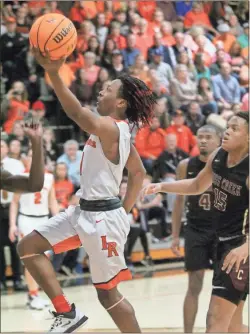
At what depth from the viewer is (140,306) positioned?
1004cm

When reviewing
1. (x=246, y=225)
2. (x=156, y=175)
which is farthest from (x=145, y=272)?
(x=246, y=225)

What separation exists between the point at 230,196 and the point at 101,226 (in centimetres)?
99

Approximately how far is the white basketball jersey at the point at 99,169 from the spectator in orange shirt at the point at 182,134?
8.18 metres

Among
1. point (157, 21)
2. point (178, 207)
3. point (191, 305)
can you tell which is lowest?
point (191, 305)

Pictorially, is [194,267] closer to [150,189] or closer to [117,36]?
[150,189]

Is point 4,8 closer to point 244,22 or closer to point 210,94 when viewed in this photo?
point 210,94

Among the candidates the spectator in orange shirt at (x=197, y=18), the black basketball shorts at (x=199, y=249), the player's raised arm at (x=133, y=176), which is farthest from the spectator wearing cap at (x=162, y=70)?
the player's raised arm at (x=133, y=176)

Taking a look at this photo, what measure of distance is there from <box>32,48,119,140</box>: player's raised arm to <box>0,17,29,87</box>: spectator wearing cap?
844 cm

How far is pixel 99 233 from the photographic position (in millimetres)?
5602

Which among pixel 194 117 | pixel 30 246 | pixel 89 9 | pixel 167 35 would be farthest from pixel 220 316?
pixel 167 35

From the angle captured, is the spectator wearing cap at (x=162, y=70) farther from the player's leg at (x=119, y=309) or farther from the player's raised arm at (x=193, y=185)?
the player's leg at (x=119, y=309)

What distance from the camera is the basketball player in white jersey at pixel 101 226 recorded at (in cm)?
562

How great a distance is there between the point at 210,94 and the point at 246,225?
9492 mm

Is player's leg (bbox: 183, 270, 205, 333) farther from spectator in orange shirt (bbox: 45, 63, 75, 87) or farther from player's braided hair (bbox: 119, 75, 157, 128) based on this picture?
spectator in orange shirt (bbox: 45, 63, 75, 87)
